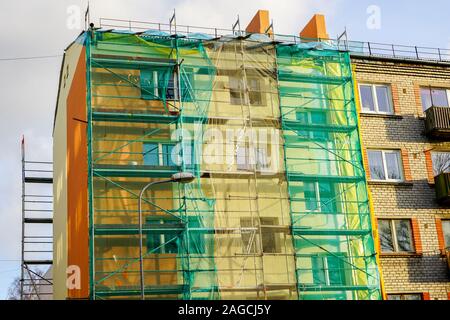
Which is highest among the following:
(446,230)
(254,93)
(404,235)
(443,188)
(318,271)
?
(254,93)

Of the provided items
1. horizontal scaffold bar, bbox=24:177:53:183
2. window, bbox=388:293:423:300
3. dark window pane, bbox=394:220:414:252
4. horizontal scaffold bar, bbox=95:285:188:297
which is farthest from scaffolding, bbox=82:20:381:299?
horizontal scaffold bar, bbox=24:177:53:183

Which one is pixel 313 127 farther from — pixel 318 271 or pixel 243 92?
pixel 318 271

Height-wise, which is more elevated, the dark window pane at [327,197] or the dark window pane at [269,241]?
the dark window pane at [327,197]

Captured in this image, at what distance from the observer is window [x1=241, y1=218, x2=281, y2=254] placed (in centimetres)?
2903

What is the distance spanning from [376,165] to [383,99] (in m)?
3.20

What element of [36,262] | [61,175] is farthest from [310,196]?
[36,262]

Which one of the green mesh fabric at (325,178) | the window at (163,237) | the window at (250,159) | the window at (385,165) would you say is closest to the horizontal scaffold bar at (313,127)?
the green mesh fabric at (325,178)

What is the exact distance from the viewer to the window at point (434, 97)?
113 ft

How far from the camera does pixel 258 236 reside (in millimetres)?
29203

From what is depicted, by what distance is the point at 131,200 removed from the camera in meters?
28.5

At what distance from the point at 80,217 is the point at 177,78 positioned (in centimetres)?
672

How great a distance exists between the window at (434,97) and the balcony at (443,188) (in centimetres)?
369

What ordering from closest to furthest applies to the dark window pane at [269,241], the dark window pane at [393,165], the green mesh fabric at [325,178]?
the dark window pane at [269,241] → the green mesh fabric at [325,178] → the dark window pane at [393,165]

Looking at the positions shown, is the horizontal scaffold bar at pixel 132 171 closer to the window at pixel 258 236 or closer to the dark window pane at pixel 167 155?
the dark window pane at pixel 167 155
